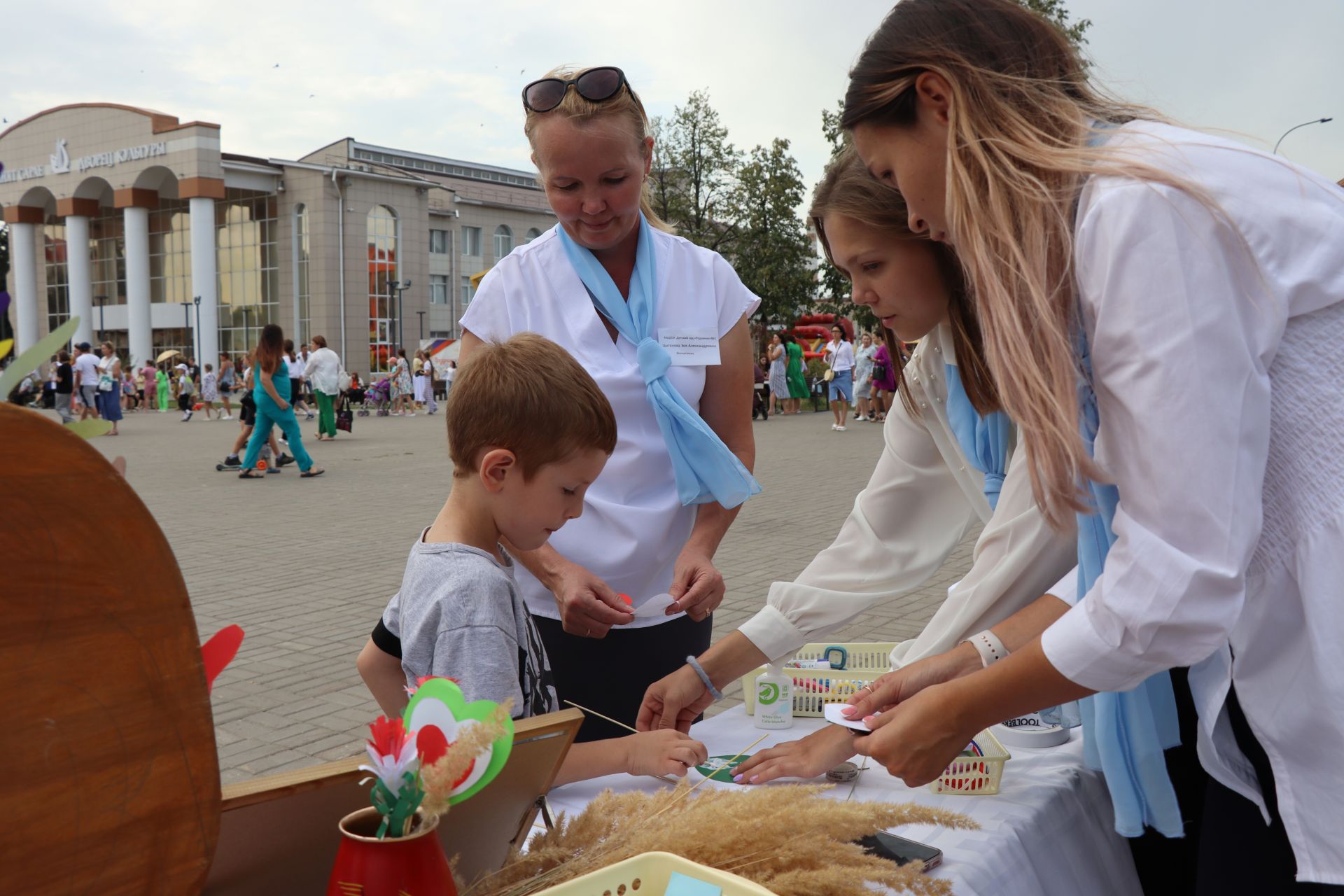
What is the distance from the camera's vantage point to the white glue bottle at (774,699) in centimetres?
194

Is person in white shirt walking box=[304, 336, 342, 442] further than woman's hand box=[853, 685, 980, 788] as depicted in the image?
Yes

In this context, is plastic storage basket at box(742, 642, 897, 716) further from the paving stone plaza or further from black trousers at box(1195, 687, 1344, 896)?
the paving stone plaza


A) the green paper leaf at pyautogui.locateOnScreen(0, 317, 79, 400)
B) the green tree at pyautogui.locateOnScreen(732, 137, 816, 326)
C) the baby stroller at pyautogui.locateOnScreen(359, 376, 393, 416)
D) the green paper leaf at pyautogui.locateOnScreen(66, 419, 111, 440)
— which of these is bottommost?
the baby stroller at pyautogui.locateOnScreen(359, 376, 393, 416)

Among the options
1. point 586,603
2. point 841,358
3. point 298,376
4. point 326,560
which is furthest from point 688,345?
point 298,376

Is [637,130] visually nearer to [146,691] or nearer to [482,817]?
[482,817]

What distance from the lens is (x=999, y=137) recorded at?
1.17 metres

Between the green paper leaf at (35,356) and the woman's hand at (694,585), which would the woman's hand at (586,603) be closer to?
the woman's hand at (694,585)

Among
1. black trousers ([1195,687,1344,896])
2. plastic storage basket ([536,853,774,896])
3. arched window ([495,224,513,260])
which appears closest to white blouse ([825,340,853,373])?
black trousers ([1195,687,1344,896])

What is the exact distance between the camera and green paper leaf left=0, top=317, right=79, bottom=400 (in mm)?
641

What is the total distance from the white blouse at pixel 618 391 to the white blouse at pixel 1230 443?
1.08 meters

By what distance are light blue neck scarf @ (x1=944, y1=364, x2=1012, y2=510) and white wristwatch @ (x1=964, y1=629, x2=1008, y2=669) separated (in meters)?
0.30

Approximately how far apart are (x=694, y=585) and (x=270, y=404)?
34.8ft

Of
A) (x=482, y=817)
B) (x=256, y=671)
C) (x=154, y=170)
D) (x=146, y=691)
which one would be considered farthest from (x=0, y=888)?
(x=154, y=170)

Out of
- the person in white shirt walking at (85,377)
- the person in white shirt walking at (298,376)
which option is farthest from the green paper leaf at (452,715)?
the person in white shirt walking at (298,376)
